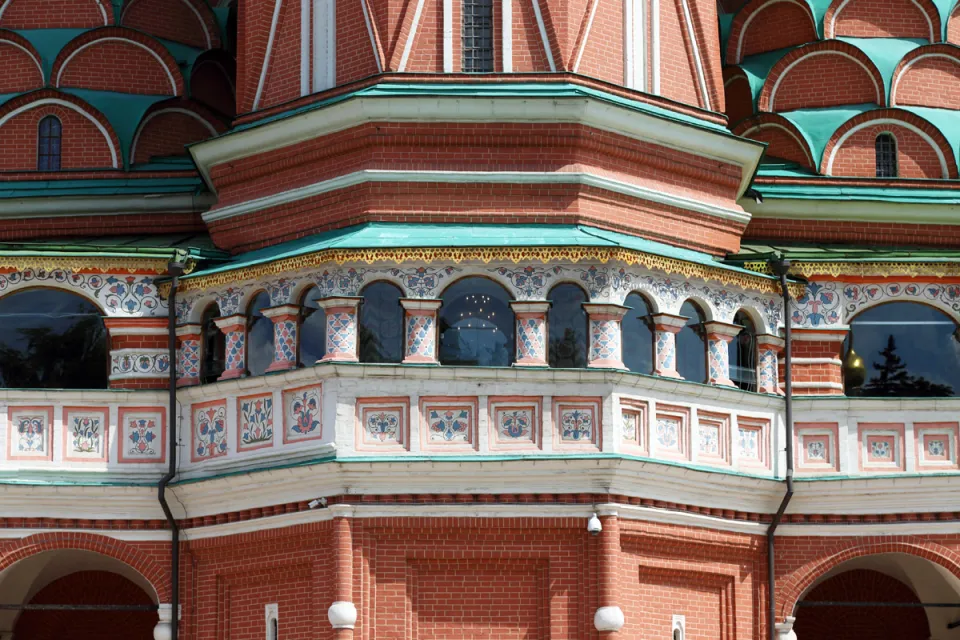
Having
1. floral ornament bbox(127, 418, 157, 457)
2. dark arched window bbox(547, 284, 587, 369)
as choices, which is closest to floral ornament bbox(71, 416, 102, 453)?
floral ornament bbox(127, 418, 157, 457)

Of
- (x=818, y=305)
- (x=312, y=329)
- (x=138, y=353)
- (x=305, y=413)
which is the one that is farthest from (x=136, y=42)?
(x=818, y=305)

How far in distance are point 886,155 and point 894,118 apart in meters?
0.49

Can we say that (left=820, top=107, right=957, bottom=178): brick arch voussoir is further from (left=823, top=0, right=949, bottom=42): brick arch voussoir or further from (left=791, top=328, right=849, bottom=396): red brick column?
(left=791, top=328, right=849, bottom=396): red brick column

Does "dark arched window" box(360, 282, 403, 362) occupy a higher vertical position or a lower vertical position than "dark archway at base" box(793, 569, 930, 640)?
higher

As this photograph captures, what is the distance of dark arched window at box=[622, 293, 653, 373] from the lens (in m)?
24.7

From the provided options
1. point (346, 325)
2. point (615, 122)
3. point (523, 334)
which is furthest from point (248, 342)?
point (615, 122)

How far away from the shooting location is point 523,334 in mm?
24359

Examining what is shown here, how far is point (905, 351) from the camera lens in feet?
86.7

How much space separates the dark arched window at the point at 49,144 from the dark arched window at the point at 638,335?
Result: 8556 mm

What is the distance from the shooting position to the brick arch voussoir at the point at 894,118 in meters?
28.9

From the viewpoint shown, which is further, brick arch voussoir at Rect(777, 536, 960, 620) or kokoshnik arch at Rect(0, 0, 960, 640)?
brick arch voussoir at Rect(777, 536, 960, 620)

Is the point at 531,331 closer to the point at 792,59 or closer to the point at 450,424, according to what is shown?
the point at 450,424

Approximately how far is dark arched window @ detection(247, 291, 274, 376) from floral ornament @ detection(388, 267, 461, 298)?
1640 millimetres

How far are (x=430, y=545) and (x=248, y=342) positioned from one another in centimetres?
322
